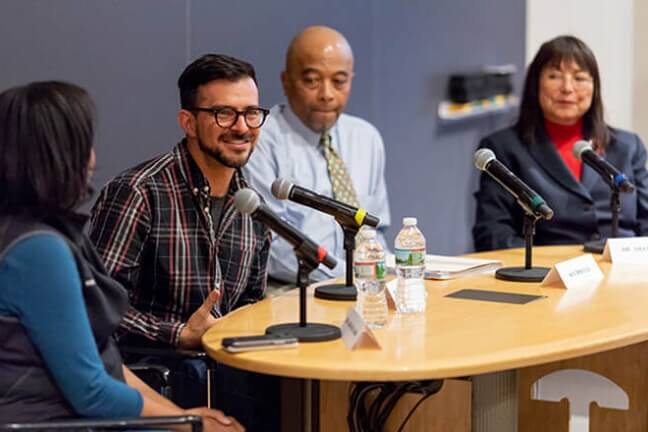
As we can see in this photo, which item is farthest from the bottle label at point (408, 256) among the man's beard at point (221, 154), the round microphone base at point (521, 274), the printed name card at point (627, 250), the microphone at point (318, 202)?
the printed name card at point (627, 250)

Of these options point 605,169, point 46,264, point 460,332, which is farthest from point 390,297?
point 605,169

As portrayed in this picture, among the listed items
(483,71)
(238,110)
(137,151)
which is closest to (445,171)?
(483,71)

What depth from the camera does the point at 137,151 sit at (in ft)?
12.5

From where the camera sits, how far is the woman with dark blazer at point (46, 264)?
6.91 ft

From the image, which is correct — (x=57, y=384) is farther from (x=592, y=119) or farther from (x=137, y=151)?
(x=592, y=119)

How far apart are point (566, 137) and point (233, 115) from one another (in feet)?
5.70

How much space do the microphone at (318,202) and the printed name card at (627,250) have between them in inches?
46.3

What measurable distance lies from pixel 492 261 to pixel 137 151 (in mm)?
1249

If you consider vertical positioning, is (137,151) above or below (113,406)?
above

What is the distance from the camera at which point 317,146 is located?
4.09 metres

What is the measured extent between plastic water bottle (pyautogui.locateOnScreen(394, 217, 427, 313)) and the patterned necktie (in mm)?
1064

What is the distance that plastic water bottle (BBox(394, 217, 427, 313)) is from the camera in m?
2.79

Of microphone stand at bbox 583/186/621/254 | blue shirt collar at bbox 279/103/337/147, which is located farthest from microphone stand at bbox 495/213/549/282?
blue shirt collar at bbox 279/103/337/147

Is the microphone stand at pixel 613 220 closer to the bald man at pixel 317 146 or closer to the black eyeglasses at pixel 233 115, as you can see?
the bald man at pixel 317 146
